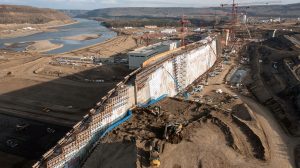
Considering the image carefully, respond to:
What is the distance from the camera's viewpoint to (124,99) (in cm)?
2602

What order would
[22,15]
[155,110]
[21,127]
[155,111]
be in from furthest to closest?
1. [22,15]
2. [21,127]
3. [155,110]
4. [155,111]

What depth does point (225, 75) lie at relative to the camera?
4850cm

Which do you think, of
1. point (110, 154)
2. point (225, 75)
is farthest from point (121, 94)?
point (225, 75)

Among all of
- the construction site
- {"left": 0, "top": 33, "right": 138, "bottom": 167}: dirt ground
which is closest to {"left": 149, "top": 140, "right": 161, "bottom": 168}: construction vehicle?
the construction site

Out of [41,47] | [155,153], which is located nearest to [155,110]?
[155,153]

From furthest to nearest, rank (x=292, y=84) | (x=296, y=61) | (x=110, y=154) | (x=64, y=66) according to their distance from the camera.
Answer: (x=64, y=66) → (x=296, y=61) → (x=292, y=84) → (x=110, y=154)

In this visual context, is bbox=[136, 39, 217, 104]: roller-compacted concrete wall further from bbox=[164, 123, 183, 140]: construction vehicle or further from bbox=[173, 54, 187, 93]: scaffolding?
bbox=[164, 123, 183, 140]: construction vehicle

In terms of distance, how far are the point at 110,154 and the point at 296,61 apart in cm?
3777

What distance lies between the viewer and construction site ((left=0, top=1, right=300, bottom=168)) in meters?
20.3

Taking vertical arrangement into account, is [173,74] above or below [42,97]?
above

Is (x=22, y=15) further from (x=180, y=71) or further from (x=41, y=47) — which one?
(x=180, y=71)

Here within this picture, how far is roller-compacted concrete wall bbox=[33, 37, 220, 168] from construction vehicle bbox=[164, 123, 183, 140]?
4450mm

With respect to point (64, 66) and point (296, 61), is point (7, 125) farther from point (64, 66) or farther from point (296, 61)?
point (296, 61)

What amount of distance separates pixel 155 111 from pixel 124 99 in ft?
9.46
